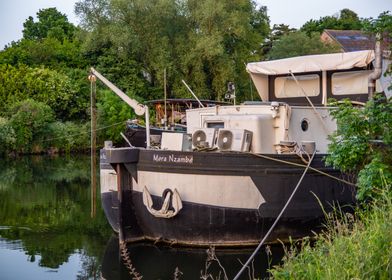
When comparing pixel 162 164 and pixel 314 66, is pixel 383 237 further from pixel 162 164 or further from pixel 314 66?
pixel 314 66

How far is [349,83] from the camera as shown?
48.7ft

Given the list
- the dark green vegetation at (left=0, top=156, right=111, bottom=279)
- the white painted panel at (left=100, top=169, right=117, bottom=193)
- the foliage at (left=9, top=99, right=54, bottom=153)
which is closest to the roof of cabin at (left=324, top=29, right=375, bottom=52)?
the foliage at (left=9, top=99, right=54, bottom=153)

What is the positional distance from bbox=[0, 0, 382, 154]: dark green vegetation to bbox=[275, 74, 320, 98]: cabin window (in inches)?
938

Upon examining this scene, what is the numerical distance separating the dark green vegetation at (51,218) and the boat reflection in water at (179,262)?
0.43m

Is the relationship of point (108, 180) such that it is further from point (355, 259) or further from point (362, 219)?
point (355, 259)

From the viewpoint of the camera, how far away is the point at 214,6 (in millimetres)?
40531

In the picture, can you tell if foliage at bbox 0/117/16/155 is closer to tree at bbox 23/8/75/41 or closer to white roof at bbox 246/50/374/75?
tree at bbox 23/8/75/41

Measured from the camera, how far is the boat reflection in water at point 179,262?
10.9 meters

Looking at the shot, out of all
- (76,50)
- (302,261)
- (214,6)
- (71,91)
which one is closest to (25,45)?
(76,50)

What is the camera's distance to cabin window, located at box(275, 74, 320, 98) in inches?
603

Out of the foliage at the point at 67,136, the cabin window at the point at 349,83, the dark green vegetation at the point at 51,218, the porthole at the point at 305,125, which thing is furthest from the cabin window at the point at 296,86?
the foliage at the point at 67,136

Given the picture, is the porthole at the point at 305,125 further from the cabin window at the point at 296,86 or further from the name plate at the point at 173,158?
the name plate at the point at 173,158

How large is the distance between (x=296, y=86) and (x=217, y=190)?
484cm

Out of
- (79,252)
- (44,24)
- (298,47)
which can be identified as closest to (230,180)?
(79,252)
